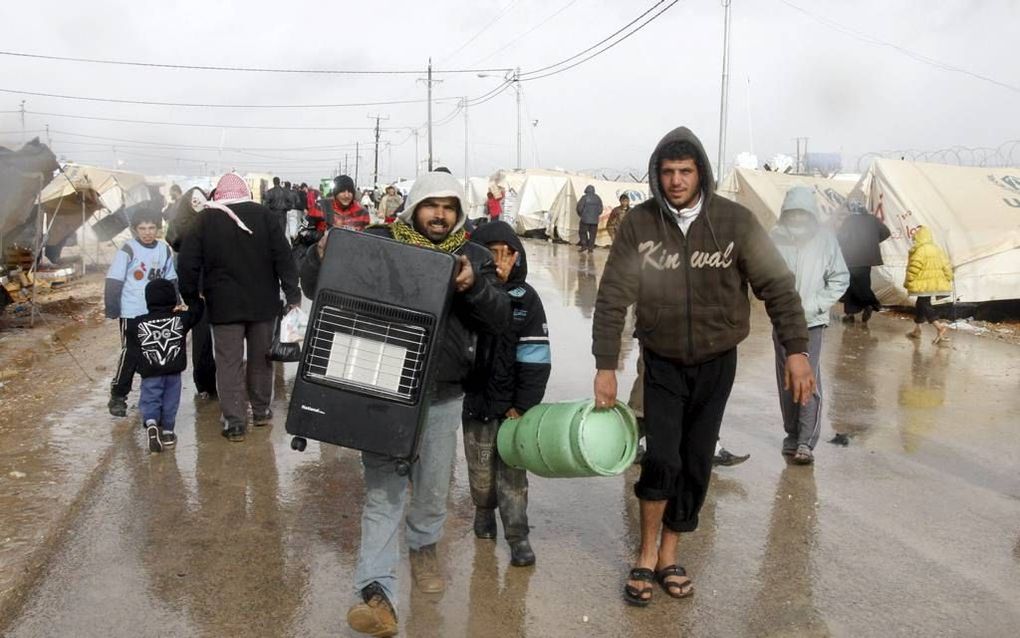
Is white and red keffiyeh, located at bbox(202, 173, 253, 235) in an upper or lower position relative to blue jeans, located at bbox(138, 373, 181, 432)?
upper

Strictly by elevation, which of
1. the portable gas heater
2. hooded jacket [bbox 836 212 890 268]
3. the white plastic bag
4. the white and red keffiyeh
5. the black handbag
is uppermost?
the white and red keffiyeh

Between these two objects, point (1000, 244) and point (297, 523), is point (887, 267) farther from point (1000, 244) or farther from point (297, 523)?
point (297, 523)

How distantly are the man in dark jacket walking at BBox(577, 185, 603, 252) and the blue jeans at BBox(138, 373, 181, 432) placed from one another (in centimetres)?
2129

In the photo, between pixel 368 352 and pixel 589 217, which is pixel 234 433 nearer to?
pixel 368 352

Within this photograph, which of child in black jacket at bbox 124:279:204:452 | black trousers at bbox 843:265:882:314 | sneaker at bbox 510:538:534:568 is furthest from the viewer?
black trousers at bbox 843:265:882:314

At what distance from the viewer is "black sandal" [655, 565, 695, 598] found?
397 cm

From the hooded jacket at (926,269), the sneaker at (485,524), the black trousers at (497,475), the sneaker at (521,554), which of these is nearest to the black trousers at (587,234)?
the hooded jacket at (926,269)

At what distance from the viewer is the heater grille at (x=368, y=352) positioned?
10.7 feet

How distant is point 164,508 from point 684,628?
2.89m

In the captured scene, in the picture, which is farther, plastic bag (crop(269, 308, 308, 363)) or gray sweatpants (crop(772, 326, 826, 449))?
plastic bag (crop(269, 308, 308, 363))

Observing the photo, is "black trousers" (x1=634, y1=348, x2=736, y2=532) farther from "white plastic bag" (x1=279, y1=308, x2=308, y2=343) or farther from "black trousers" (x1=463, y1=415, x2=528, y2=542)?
"white plastic bag" (x1=279, y1=308, x2=308, y2=343)

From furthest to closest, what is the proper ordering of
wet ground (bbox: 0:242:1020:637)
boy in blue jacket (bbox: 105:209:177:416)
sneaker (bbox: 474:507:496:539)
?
boy in blue jacket (bbox: 105:209:177:416) < sneaker (bbox: 474:507:496:539) < wet ground (bbox: 0:242:1020:637)

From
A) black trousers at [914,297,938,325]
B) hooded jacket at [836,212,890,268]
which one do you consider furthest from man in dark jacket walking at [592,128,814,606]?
black trousers at [914,297,938,325]

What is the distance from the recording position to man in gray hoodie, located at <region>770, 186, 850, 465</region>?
595cm
